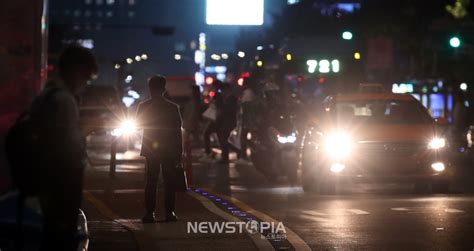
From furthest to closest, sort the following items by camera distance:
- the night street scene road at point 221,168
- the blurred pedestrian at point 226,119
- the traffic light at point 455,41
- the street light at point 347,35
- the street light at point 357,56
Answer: the street light at point 357,56 → the street light at point 347,35 → the traffic light at point 455,41 → the blurred pedestrian at point 226,119 → the night street scene road at point 221,168

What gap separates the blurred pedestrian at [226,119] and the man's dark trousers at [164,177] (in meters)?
13.4

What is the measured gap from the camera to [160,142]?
14.0 m

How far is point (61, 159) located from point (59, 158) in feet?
0.06

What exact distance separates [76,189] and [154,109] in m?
6.65

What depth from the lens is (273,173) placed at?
22094mm

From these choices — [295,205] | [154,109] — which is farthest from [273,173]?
[154,109]

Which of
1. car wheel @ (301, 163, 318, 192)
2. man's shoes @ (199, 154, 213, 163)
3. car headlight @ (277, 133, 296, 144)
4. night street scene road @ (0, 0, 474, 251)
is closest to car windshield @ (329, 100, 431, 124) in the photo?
night street scene road @ (0, 0, 474, 251)

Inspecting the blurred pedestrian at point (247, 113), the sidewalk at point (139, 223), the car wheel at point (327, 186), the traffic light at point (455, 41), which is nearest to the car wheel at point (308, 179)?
the car wheel at point (327, 186)

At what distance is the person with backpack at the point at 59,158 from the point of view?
24.2 ft

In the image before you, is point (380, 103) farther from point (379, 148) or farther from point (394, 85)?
point (394, 85)

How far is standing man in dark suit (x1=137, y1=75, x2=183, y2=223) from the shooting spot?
46.1 feet

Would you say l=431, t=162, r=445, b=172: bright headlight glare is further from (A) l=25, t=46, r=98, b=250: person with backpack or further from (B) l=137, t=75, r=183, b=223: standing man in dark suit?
(A) l=25, t=46, r=98, b=250: person with backpack

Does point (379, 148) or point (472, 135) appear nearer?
point (379, 148)

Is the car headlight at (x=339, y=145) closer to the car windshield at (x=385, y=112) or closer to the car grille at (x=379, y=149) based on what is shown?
the car grille at (x=379, y=149)
